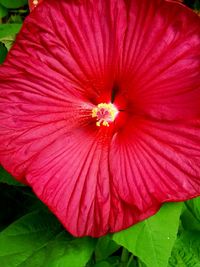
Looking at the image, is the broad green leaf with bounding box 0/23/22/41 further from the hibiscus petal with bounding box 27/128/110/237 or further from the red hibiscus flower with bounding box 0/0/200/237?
the hibiscus petal with bounding box 27/128/110/237

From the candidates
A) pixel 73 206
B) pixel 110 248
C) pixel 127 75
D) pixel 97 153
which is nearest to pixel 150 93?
pixel 127 75

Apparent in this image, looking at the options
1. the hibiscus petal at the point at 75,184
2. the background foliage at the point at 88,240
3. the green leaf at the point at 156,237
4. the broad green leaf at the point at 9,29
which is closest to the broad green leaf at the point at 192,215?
the background foliage at the point at 88,240

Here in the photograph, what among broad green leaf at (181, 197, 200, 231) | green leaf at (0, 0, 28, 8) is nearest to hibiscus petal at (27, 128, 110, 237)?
broad green leaf at (181, 197, 200, 231)

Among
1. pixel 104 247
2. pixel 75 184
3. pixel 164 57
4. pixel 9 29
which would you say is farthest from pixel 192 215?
pixel 9 29

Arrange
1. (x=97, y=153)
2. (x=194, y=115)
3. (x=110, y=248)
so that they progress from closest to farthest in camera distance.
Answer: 1. (x=194, y=115)
2. (x=97, y=153)
3. (x=110, y=248)

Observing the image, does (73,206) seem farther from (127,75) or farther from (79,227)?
(127,75)

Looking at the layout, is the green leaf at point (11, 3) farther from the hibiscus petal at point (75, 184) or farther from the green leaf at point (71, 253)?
the green leaf at point (71, 253)
